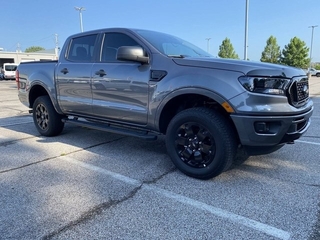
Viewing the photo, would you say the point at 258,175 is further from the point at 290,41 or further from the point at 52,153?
the point at 290,41

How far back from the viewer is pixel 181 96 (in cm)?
342

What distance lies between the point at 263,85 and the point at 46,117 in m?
4.15

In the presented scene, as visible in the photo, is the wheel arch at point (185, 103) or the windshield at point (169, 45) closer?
the wheel arch at point (185, 103)

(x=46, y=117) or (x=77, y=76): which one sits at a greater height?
(x=77, y=76)

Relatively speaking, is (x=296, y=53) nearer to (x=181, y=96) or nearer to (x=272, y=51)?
(x=272, y=51)

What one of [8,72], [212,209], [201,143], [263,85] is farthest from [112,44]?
[8,72]

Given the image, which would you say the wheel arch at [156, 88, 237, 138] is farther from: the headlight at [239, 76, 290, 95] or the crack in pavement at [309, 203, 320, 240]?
the crack in pavement at [309, 203, 320, 240]

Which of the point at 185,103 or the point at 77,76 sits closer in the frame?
the point at 185,103

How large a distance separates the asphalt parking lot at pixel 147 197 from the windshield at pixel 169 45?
155 centimetres

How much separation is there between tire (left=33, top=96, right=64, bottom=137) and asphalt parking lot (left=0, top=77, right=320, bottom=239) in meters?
0.81

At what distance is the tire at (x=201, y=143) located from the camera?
10.1 feet

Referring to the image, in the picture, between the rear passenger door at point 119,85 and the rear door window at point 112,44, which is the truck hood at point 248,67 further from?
the rear door window at point 112,44

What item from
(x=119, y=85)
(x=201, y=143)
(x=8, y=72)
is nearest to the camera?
(x=201, y=143)

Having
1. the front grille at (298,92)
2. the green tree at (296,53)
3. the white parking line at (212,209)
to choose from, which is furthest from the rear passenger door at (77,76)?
the green tree at (296,53)
